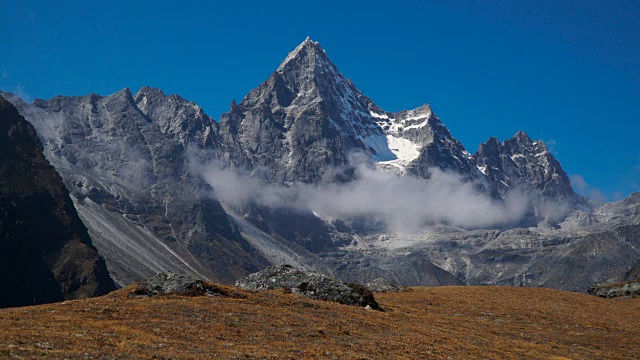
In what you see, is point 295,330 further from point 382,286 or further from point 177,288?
point 382,286

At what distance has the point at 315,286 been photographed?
48656mm

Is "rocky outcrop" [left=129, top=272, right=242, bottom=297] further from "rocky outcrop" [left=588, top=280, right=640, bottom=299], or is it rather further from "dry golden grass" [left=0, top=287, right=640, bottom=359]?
"rocky outcrop" [left=588, top=280, right=640, bottom=299]

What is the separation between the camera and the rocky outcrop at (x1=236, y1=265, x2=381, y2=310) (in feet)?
156

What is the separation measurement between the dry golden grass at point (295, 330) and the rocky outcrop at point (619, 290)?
1681cm

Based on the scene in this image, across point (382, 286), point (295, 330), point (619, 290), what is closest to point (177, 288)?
point (295, 330)

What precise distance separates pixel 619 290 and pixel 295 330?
51.0 metres

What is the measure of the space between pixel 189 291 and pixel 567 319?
101 feet

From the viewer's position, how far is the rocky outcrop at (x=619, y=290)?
6988cm

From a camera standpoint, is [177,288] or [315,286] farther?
[315,286]

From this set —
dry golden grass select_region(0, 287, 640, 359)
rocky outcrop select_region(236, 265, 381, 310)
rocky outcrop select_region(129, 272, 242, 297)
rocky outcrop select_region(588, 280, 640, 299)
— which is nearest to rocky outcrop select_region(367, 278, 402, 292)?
dry golden grass select_region(0, 287, 640, 359)

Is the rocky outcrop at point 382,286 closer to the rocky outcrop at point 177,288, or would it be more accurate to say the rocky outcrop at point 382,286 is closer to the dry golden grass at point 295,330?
the dry golden grass at point 295,330

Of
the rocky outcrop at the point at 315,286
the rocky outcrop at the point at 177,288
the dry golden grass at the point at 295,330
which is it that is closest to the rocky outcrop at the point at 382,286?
the dry golden grass at the point at 295,330

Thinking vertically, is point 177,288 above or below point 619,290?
below

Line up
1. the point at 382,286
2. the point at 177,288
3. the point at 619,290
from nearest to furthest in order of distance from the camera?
1. the point at 177,288
2. the point at 382,286
3. the point at 619,290
